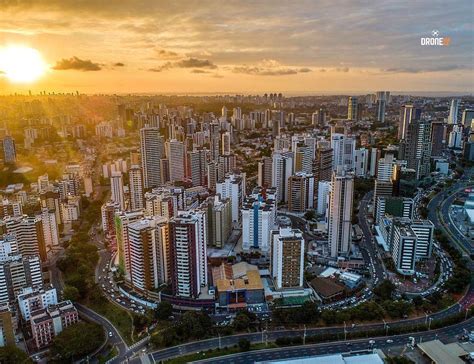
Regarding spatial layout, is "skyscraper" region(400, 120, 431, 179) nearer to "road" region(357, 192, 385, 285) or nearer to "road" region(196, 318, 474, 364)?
"road" region(357, 192, 385, 285)

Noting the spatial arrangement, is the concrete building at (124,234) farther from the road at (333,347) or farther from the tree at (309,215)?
the tree at (309,215)

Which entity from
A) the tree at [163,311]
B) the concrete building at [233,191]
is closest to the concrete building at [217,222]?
the concrete building at [233,191]

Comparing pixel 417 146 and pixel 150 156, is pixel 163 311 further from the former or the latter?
pixel 417 146

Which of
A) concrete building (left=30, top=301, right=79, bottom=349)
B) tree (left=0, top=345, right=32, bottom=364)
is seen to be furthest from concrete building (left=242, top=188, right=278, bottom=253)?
tree (left=0, top=345, right=32, bottom=364)

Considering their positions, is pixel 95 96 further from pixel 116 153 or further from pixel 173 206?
pixel 173 206

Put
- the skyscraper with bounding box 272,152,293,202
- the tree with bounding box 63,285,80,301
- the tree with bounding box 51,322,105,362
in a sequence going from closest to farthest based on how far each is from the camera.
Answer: the tree with bounding box 51,322,105,362 → the tree with bounding box 63,285,80,301 → the skyscraper with bounding box 272,152,293,202

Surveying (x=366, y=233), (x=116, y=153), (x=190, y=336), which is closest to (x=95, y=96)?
(x=116, y=153)
